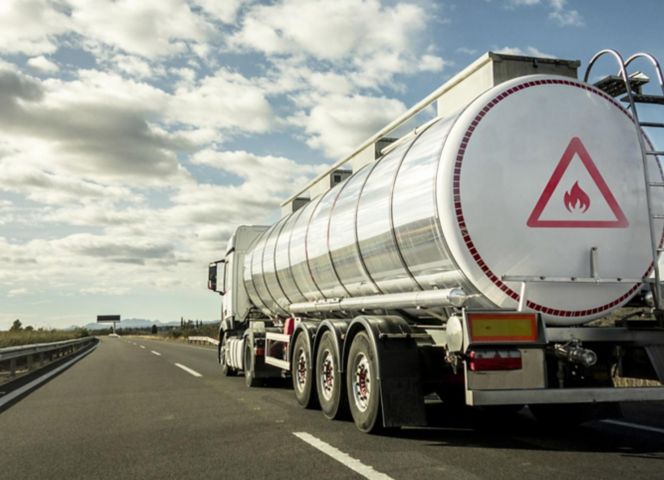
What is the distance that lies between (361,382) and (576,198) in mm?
3035

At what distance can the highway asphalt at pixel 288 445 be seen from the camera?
5625 mm

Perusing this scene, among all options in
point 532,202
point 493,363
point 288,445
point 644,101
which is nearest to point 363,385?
point 288,445

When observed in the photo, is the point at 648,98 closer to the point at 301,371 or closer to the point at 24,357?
the point at 301,371

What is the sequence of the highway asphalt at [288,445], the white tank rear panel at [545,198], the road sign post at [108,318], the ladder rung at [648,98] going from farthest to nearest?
the road sign post at [108,318]
the ladder rung at [648,98]
the white tank rear panel at [545,198]
the highway asphalt at [288,445]

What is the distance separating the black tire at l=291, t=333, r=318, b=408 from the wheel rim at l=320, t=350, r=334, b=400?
36cm

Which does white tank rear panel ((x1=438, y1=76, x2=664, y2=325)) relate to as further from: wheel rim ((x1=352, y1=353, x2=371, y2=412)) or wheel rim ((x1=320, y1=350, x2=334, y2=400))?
wheel rim ((x1=320, y1=350, x2=334, y2=400))

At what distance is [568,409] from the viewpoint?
7605 mm

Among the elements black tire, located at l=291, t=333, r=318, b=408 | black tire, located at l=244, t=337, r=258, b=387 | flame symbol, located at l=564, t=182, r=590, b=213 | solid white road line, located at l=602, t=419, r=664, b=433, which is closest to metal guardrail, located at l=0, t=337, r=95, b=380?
black tire, located at l=244, t=337, r=258, b=387

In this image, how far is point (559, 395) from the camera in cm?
600

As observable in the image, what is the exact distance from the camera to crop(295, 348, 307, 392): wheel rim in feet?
32.0

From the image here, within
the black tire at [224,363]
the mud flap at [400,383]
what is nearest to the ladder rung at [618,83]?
the mud flap at [400,383]

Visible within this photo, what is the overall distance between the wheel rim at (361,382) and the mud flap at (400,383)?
1.27 ft

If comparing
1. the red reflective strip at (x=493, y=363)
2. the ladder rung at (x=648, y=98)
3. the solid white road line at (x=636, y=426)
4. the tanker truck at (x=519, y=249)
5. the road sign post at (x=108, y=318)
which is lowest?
the solid white road line at (x=636, y=426)

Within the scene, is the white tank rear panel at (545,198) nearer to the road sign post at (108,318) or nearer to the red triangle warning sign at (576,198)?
the red triangle warning sign at (576,198)
